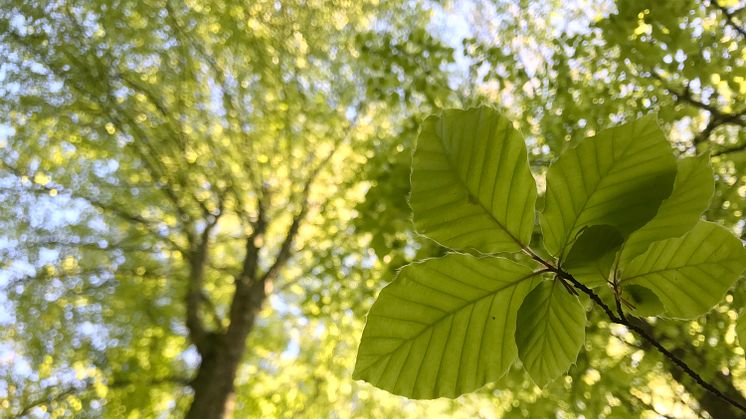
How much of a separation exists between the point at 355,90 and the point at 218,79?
112 centimetres

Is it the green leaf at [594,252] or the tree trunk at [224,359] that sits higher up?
the tree trunk at [224,359]

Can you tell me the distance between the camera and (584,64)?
1976 mm

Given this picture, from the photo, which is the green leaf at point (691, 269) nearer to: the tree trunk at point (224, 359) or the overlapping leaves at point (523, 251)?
the overlapping leaves at point (523, 251)

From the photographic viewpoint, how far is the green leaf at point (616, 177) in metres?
0.45

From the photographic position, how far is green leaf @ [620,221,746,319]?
1.69ft

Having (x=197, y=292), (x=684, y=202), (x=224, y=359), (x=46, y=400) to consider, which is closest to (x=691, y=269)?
(x=684, y=202)

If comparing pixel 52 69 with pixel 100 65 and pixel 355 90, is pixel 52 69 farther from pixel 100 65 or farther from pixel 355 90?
pixel 355 90

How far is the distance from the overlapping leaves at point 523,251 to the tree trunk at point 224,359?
3273 mm

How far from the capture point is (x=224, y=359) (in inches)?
144

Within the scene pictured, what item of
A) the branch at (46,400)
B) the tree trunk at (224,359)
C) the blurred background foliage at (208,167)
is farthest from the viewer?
the branch at (46,400)

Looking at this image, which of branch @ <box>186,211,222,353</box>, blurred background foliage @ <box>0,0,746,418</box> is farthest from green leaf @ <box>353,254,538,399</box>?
branch @ <box>186,211,222,353</box>

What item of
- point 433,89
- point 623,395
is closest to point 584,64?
point 433,89

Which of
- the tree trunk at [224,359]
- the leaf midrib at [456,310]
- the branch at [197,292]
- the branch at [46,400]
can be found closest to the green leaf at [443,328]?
the leaf midrib at [456,310]

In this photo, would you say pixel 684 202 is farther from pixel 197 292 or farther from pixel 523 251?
pixel 197 292
